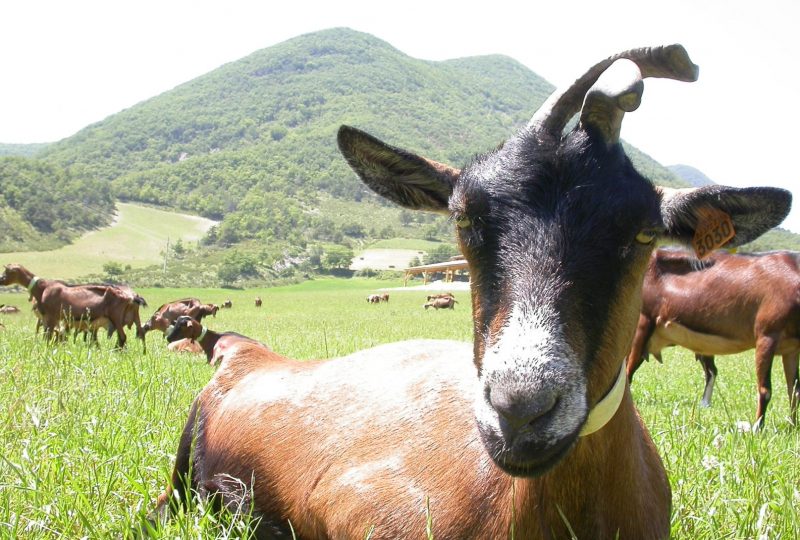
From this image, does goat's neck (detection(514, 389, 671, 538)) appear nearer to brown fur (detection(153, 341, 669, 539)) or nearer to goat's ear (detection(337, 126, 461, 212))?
brown fur (detection(153, 341, 669, 539))

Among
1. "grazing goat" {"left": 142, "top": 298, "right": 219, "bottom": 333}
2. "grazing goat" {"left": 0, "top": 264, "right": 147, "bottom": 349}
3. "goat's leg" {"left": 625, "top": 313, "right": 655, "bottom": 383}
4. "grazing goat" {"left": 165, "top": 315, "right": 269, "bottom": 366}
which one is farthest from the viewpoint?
"grazing goat" {"left": 142, "top": 298, "right": 219, "bottom": 333}

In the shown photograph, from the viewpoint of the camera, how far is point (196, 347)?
546 inches

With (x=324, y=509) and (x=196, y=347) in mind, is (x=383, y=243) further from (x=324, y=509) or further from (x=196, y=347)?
(x=324, y=509)

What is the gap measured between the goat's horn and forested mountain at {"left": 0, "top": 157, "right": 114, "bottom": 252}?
94599 millimetres

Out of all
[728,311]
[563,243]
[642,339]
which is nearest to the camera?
[563,243]

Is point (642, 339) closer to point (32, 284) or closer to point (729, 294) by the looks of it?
point (729, 294)

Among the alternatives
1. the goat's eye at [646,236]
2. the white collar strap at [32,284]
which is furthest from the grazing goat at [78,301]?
the goat's eye at [646,236]

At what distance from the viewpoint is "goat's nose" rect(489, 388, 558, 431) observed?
175cm

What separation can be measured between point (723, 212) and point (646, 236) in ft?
1.59

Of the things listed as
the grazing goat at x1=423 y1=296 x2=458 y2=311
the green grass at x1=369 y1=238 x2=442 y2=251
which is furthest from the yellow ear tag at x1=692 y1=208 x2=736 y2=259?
the green grass at x1=369 y1=238 x2=442 y2=251

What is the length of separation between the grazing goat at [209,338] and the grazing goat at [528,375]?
1.38 metres

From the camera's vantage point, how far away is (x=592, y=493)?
89.3 inches

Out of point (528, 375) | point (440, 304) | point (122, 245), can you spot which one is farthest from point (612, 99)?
point (122, 245)

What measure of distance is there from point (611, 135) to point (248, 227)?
143208 mm
